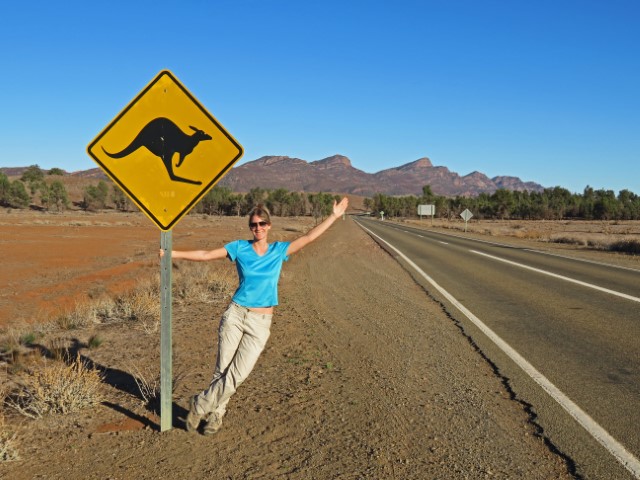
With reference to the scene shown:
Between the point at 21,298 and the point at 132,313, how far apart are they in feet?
24.6

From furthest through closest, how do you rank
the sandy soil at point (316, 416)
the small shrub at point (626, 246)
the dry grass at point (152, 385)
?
the small shrub at point (626, 246), the dry grass at point (152, 385), the sandy soil at point (316, 416)

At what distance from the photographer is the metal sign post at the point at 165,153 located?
3553 mm

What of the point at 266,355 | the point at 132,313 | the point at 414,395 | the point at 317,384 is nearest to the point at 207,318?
the point at 132,313

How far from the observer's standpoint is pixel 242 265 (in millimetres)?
3811

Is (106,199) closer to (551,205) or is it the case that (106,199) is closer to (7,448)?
(551,205)

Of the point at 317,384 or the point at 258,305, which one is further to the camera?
the point at 317,384

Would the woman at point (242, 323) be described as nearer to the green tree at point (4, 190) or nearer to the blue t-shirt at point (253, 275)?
the blue t-shirt at point (253, 275)

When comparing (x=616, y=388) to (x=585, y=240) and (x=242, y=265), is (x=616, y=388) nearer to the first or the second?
(x=242, y=265)

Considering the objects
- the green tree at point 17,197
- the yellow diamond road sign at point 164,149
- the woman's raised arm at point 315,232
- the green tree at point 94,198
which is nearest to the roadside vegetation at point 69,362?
the yellow diamond road sign at point 164,149

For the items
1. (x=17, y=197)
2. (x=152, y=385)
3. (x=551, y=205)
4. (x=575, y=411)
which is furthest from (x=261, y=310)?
(x=551, y=205)

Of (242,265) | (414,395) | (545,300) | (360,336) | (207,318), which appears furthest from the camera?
(545,300)

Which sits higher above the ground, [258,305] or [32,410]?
[258,305]

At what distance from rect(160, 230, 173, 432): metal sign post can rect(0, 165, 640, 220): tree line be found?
9958cm

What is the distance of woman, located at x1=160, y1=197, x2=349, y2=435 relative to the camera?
3727 millimetres
